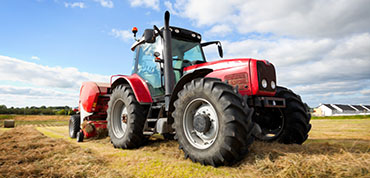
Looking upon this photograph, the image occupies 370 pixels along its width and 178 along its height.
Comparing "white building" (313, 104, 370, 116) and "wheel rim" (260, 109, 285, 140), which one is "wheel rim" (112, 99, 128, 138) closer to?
"wheel rim" (260, 109, 285, 140)

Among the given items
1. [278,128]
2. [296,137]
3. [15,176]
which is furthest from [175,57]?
[15,176]

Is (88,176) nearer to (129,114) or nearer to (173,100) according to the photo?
(173,100)

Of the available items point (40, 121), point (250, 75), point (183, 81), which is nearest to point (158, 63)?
point (183, 81)

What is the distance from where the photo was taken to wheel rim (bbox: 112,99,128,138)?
5172 millimetres

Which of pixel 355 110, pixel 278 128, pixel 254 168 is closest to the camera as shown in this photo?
pixel 254 168

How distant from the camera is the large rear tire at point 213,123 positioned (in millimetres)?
2596

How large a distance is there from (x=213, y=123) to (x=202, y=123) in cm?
17

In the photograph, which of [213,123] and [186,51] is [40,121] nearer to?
[186,51]

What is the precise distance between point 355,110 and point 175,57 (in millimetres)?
70193

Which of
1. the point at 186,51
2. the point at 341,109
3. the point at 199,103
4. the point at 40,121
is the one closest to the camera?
the point at 199,103

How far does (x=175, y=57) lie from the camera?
469 centimetres

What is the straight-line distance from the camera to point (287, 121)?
4.11 metres

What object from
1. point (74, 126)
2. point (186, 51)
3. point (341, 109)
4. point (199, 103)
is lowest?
point (341, 109)

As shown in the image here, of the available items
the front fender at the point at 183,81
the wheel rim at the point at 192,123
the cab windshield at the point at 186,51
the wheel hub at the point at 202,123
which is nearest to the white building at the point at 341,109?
the cab windshield at the point at 186,51
